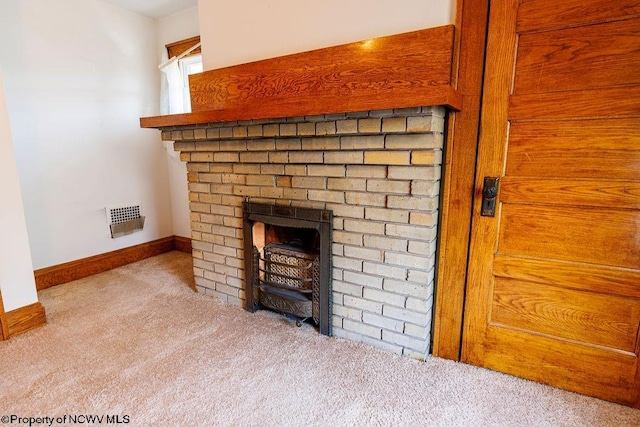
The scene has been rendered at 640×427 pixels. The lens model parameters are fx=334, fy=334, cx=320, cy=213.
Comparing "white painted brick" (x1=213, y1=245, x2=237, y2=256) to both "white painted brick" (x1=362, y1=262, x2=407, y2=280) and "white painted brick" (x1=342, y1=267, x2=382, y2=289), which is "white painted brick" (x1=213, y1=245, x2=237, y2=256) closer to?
"white painted brick" (x1=342, y1=267, x2=382, y2=289)

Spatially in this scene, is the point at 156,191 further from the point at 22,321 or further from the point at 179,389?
the point at 179,389

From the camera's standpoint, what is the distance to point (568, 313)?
1499mm

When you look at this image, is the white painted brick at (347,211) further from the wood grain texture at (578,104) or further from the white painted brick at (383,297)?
the wood grain texture at (578,104)

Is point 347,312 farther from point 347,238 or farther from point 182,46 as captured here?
point 182,46

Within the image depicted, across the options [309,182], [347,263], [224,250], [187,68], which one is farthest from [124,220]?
[347,263]

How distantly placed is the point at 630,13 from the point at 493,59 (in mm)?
463

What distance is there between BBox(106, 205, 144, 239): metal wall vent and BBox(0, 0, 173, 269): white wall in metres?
0.06

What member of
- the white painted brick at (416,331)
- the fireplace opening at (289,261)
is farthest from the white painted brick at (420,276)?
the fireplace opening at (289,261)

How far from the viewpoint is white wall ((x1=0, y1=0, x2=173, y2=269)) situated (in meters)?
2.55

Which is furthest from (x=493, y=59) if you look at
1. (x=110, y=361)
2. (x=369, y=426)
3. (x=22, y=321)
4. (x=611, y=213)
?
(x=22, y=321)

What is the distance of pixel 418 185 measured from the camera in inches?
64.2

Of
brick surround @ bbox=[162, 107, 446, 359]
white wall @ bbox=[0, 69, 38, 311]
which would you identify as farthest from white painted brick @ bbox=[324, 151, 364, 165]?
white wall @ bbox=[0, 69, 38, 311]

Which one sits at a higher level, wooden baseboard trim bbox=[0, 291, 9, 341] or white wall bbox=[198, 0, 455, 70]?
white wall bbox=[198, 0, 455, 70]

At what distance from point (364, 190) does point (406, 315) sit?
0.70m
